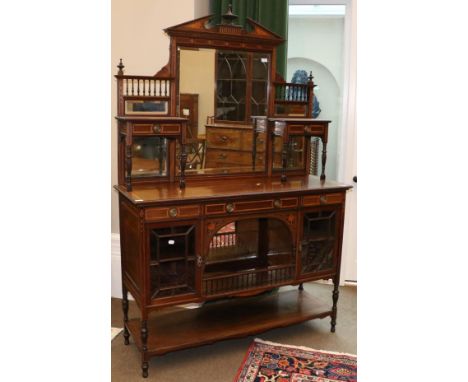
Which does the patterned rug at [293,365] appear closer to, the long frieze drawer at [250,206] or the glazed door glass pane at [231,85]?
the long frieze drawer at [250,206]

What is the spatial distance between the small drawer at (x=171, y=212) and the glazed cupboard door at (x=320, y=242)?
0.73 metres

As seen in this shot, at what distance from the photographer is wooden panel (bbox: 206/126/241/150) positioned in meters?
2.94

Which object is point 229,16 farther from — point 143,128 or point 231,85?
point 143,128

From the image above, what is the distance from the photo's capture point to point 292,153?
10.5 feet

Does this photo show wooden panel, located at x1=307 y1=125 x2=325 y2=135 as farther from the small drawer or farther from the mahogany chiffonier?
the small drawer

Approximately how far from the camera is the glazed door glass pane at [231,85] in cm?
293

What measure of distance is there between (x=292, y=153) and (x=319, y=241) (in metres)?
0.63

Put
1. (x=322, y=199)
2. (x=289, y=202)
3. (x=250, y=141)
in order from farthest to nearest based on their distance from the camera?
1. (x=250, y=141)
2. (x=322, y=199)
3. (x=289, y=202)

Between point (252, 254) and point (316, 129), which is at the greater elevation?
point (316, 129)

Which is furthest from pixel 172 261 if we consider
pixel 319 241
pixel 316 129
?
pixel 316 129

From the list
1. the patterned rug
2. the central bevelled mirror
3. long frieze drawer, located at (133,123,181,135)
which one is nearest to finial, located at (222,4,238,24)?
the central bevelled mirror

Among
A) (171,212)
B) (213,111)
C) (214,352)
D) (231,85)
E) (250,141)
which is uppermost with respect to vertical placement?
(231,85)

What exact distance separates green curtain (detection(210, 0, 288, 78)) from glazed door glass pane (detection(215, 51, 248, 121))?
1.38ft
